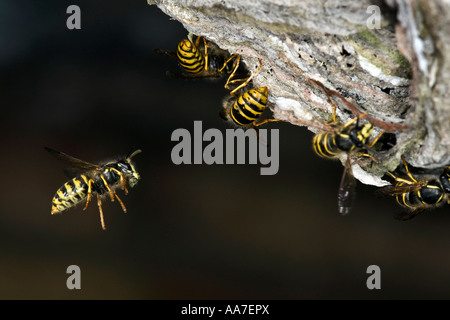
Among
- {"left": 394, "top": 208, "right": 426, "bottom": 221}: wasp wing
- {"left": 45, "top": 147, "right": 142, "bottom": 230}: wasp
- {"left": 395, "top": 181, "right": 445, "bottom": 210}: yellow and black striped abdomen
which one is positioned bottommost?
{"left": 394, "top": 208, "right": 426, "bottom": 221}: wasp wing

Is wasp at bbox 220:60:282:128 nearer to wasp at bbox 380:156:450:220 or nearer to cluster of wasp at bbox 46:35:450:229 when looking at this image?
cluster of wasp at bbox 46:35:450:229

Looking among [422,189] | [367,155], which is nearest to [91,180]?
[367,155]

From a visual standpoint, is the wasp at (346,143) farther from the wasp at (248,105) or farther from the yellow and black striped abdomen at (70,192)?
the yellow and black striped abdomen at (70,192)

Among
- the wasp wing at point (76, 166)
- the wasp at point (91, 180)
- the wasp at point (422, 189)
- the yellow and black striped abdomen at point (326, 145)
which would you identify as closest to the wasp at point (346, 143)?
the yellow and black striped abdomen at point (326, 145)

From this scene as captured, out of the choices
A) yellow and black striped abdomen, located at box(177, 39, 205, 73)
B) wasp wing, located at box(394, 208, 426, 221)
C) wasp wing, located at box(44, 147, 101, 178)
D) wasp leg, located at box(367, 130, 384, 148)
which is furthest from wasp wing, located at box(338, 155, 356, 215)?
wasp wing, located at box(44, 147, 101, 178)

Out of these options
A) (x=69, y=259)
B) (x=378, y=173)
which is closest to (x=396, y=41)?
(x=378, y=173)

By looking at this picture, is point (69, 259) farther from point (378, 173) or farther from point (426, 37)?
point (426, 37)
